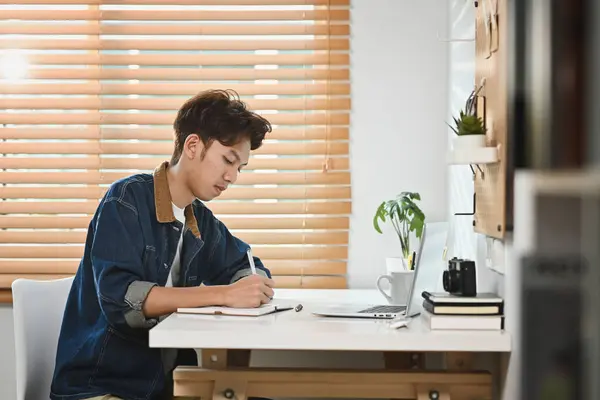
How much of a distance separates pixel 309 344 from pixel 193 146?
730 millimetres

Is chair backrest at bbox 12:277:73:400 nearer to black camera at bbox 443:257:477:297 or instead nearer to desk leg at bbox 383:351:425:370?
desk leg at bbox 383:351:425:370

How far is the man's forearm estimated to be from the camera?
1.72m

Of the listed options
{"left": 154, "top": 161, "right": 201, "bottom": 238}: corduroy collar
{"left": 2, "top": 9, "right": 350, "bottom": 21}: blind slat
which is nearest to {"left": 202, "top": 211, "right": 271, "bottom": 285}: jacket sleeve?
{"left": 154, "top": 161, "right": 201, "bottom": 238}: corduroy collar

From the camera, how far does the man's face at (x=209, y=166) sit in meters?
1.96

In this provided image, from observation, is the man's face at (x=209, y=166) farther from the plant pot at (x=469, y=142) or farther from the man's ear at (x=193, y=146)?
the plant pot at (x=469, y=142)

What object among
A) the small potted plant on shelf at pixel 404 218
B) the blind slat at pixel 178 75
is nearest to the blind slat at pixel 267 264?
the small potted plant on shelf at pixel 404 218

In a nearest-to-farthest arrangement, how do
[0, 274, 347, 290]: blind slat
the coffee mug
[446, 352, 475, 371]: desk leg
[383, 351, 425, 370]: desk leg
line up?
1. [446, 352, 475, 371]: desk leg
2. [383, 351, 425, 370]: desk leg
3. the coffee mug
4. [0, 274, 347, 290]: blind slat

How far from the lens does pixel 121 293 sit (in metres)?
1.71

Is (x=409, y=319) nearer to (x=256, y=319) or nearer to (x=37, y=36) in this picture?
(x=256, y=319)

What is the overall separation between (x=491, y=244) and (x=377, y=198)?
1126 mm

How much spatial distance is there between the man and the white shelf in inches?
22.0

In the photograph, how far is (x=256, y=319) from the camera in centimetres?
165

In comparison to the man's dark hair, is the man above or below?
below

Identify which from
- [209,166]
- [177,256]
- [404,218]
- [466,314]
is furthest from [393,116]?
[466,314]
